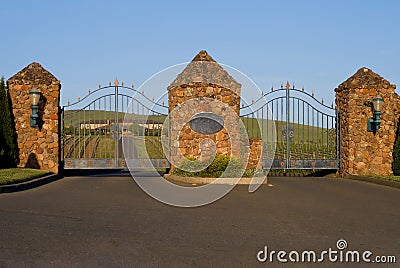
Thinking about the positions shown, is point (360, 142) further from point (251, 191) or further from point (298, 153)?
point (251, 191)

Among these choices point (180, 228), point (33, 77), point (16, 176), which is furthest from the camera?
point (33, 77)

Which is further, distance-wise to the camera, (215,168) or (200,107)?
(200,107)

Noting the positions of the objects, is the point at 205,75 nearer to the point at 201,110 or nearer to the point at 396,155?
the point at 201,110

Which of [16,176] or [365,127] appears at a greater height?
[365,127]

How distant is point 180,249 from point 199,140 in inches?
563

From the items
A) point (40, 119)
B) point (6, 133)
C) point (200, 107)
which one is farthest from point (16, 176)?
point (200, 107)

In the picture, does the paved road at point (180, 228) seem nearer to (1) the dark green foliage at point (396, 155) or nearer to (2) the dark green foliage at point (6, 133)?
(2) the dark green foliage at point (6, 133)

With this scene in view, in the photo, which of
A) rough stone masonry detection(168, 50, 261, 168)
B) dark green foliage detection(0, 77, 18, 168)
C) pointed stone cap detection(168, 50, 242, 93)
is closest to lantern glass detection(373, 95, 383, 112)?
rough stone masonry detection(168, 50, 261, 168)

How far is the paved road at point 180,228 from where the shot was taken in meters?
7.09

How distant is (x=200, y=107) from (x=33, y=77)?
570cm

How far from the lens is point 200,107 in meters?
21.8

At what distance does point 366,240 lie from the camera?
27.2 feet

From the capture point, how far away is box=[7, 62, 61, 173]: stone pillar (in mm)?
21203

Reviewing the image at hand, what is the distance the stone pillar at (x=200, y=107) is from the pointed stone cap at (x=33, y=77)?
161 inches
